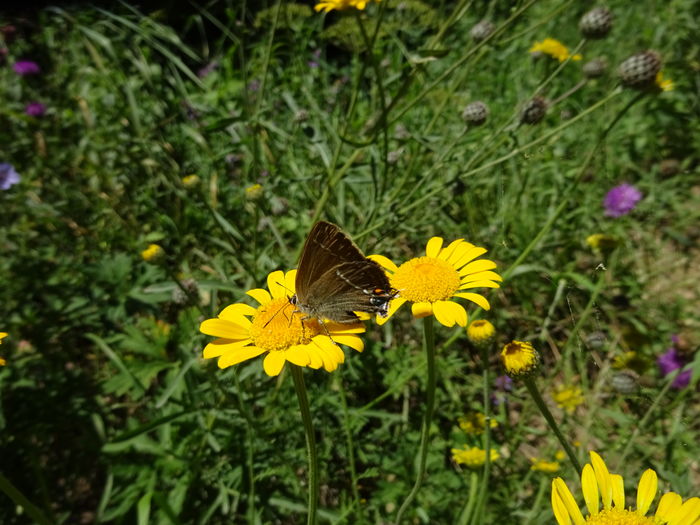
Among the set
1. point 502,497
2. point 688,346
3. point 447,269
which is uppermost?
point 447,269

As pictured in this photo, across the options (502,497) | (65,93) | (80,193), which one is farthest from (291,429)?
(65,93)

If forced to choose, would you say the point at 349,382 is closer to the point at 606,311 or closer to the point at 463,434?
the point at 463,434

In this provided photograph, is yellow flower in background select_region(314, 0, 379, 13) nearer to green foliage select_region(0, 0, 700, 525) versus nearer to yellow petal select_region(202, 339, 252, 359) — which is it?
green foliage select_region(0, 0, 700, 525)

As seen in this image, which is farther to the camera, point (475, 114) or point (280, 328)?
point (475, 114)

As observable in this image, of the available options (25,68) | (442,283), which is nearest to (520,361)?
(442,283)

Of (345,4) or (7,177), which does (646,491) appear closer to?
(345,4)

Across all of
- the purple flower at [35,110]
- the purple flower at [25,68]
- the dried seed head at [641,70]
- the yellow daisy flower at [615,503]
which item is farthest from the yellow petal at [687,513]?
the purple flower at [25,68]
